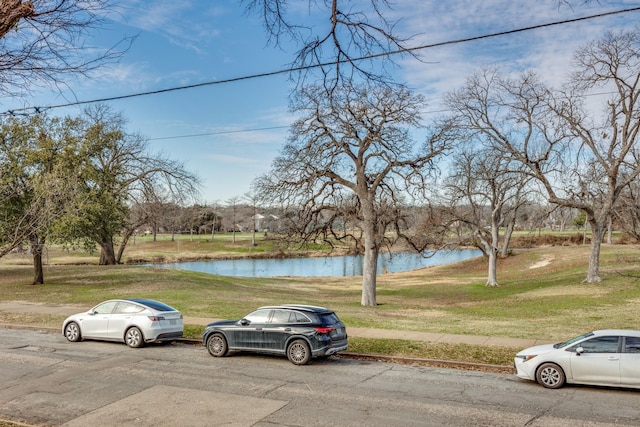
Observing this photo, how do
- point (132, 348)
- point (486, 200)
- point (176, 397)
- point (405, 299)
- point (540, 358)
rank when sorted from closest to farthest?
point (176, 397), point (540, 358), point (132, 348), point (405, 299), point (486, 200)

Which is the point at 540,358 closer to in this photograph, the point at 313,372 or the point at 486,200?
the point at 313,372

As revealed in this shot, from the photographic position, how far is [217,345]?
14.5 metres

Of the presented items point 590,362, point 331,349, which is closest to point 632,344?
point 590,362

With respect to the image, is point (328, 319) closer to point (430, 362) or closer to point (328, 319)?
point (328, 319)

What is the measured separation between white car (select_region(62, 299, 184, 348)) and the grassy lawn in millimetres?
1556

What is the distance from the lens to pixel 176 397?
418 inches

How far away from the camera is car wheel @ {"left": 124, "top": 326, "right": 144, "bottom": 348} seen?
15875 mm

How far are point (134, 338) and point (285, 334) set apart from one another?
210 inches

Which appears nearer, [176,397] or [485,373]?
[176,397]

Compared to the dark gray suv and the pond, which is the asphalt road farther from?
the pond

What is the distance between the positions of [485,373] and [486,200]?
34.4m

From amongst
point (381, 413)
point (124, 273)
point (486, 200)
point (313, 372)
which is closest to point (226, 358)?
point (313, 372)

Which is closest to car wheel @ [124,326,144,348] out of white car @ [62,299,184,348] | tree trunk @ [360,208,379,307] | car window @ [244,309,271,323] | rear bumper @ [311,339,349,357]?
white car @ [62,299,184,348]

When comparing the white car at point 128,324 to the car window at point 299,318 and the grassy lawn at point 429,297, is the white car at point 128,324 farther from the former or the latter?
the car window at point 299,318
